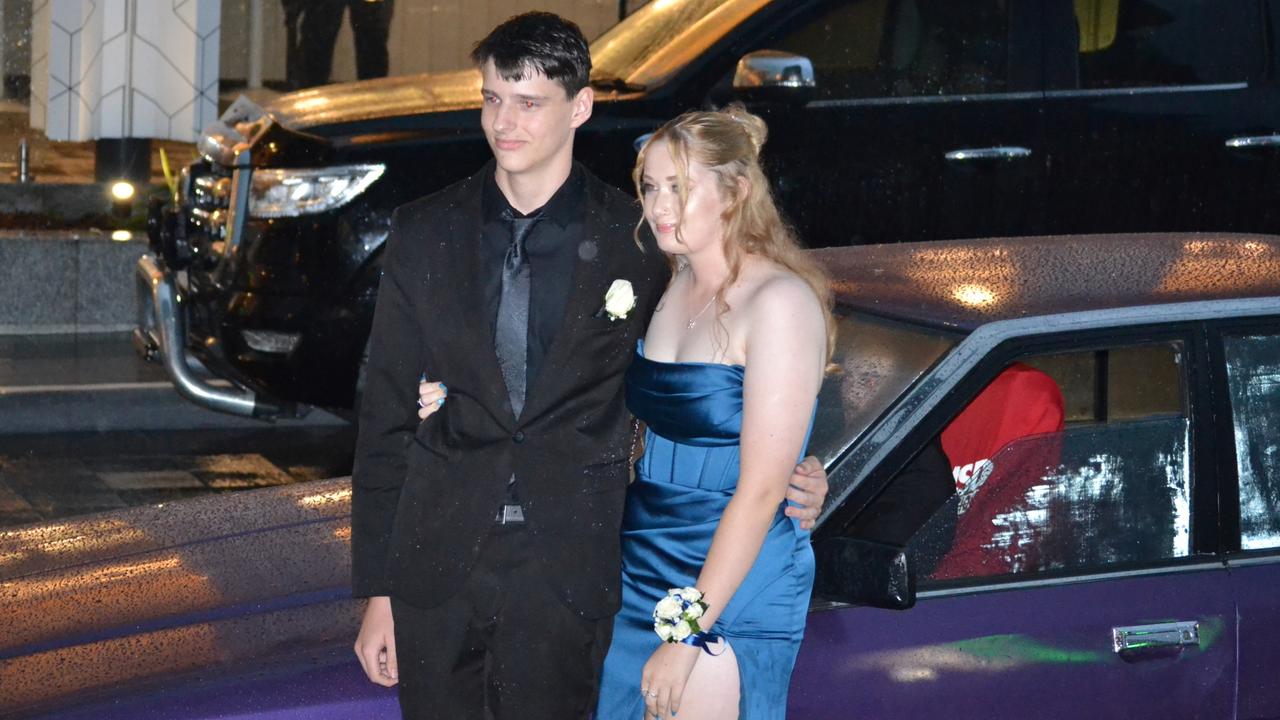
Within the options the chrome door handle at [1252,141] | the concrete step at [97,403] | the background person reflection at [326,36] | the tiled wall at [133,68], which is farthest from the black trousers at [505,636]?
the background person reflection at [326,36]

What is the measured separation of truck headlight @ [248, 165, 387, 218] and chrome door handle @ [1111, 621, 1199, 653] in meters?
3.67

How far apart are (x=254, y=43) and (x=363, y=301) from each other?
27.9 feet

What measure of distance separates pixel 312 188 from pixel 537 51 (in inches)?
135

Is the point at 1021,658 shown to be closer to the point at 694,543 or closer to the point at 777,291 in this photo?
the point at 694,543

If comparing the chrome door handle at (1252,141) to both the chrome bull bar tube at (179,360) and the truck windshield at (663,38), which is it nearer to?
the truck windshield at (663,38)

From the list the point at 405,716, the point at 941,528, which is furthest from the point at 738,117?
the point at 405,716

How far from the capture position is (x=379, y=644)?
Result: 282cm

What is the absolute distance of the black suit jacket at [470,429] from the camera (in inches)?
111

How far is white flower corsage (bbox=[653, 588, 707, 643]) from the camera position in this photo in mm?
2682

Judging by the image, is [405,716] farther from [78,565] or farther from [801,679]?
[78,565]

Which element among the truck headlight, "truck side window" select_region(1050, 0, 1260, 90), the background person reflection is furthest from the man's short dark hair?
the background person reflection

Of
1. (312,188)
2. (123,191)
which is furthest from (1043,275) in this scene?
(123,191)

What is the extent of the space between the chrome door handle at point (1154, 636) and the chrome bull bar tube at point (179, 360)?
13.7 ft

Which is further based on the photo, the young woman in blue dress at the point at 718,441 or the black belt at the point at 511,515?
the black belt at the point at 511,515
